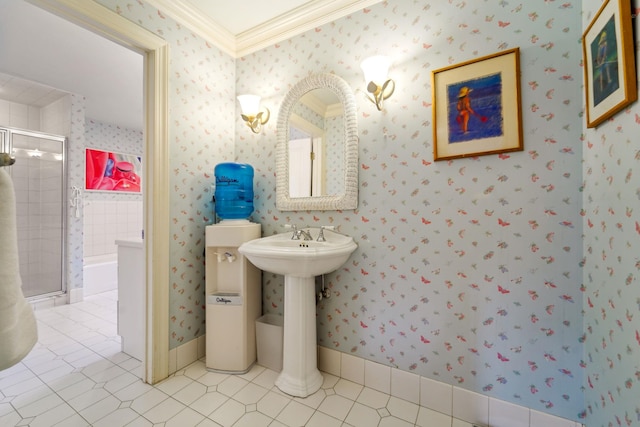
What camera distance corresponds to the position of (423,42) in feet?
4.64

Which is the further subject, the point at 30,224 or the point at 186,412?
the point at 30,224

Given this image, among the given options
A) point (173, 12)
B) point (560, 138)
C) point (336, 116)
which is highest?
point (173, 12)

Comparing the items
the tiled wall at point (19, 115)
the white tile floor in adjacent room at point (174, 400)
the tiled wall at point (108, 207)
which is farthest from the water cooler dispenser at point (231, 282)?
the tiled wall at point (19, 115)

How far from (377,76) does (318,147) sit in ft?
1.76

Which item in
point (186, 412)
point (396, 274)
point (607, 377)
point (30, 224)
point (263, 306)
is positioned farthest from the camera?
point (30, 224)

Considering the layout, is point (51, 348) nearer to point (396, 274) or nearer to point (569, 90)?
point (396, 274)

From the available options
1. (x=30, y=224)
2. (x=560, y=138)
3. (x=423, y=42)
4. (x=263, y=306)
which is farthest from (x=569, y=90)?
(x=30, y=224)

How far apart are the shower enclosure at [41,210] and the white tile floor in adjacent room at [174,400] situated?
1.54 m

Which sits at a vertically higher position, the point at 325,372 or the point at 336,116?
the point at 336,116

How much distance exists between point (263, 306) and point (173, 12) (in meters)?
2.08

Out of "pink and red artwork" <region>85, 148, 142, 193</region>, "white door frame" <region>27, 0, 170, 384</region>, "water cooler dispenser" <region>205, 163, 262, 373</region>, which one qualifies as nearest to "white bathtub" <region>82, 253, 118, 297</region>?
"pink and red artwork" <region>85, 148, 142, 193</region>

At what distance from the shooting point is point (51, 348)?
6.53 feet

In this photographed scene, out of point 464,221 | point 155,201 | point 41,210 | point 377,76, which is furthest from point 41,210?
point 464,221

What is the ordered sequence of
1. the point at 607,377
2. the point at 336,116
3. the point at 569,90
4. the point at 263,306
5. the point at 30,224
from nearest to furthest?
the point at 607,377
the point at 569,90
the point at 336,116
the point at 263,306
the point at 30,224
